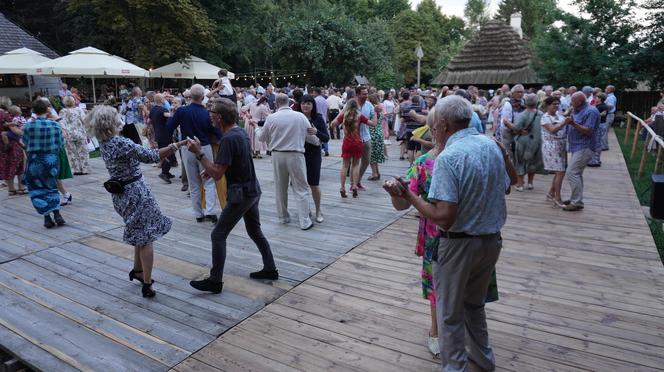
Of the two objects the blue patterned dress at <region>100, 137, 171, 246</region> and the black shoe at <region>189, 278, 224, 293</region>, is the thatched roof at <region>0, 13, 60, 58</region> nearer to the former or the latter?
the blue patterned dress at <region>100, 137, 171, 246</region>

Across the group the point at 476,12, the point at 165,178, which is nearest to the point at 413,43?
the point at 476,12

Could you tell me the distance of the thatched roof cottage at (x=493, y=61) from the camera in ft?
76.6

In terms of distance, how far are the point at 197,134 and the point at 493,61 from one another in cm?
2124

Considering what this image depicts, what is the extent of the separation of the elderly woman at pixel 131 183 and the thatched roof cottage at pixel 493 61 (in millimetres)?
22216

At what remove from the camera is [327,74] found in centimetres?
2722

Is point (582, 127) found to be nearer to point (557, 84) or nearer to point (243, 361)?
point (243, 361)

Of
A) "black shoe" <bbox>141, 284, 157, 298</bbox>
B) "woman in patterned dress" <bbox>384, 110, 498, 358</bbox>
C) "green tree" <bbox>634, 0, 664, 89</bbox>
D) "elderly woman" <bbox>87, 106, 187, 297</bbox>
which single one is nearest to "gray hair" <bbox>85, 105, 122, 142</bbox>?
"elderly woman" <bbox>87, 106, 187, 297</bbox>

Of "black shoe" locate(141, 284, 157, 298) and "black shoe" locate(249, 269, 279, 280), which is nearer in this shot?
"black shoe" locate(141, 284, 157, 298)

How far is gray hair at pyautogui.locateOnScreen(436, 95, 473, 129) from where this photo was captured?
2.64 metres

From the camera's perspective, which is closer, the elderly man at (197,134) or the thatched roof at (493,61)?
the elderly man at (197,134)

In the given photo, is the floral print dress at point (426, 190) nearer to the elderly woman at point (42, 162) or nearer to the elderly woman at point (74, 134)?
the elderly woman at point (42, 162)

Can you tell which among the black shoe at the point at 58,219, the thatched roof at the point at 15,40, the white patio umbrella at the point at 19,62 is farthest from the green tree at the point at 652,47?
the thatched roof at the point at 15,40

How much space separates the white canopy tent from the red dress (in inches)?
A: 484

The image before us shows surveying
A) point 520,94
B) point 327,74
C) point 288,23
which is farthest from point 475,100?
point 288,23
